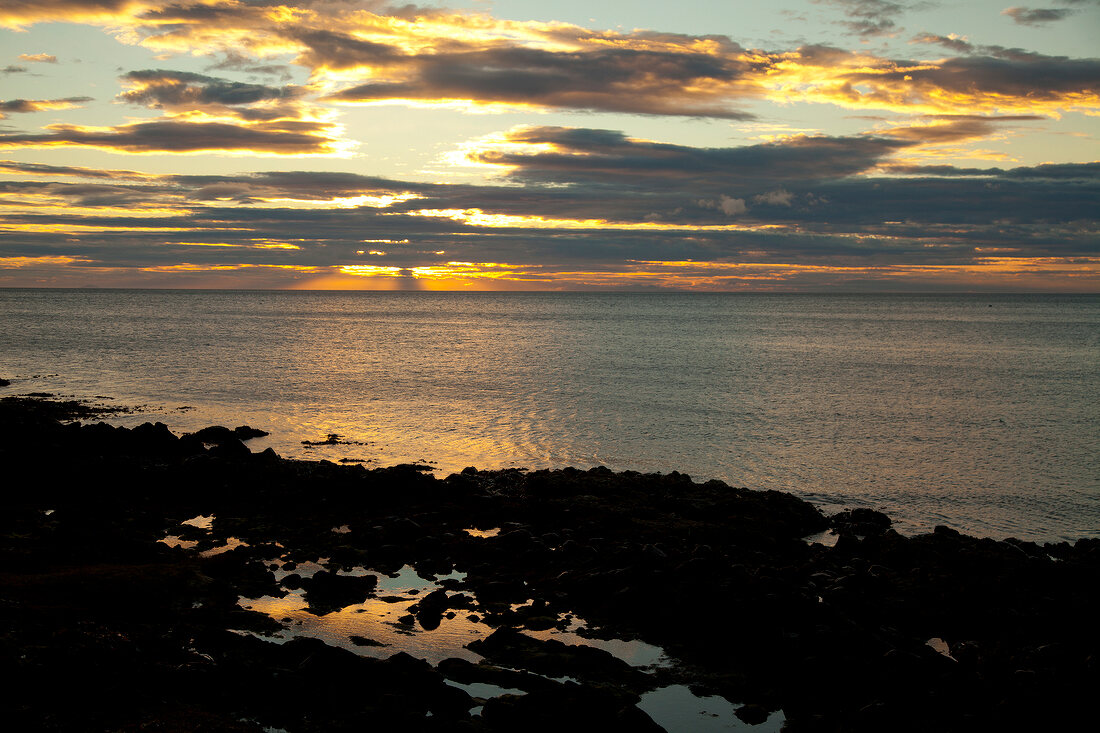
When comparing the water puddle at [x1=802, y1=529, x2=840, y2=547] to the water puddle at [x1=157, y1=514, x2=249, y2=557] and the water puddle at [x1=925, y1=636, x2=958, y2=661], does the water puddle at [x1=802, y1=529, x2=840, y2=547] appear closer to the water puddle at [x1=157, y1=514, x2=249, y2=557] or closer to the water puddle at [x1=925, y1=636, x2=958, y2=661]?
the water puddle at [x1=925, y1=636, x2=958, y2=661]

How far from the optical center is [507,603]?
47.3 ft

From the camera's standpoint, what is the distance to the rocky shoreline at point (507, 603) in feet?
32.8

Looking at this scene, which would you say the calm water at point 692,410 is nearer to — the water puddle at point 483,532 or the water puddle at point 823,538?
the water puddle at point 823,538

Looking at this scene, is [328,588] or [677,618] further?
→ [328,588]

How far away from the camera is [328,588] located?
48.3 ft

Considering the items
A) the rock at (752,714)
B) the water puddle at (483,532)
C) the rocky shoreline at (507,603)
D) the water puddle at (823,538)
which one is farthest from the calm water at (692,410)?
the rock at (752,714)

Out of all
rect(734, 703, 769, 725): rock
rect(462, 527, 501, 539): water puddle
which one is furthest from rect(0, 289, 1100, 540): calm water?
rect(734, 703, 769, 725): rock

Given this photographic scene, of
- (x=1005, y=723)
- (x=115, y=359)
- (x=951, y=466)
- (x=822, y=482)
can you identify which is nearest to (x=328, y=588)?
(x=1005, y=723)

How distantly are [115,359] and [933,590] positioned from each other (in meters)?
66.1

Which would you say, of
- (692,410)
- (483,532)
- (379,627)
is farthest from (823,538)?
(692,410)

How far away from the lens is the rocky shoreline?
10.0m

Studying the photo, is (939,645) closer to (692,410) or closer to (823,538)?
(823,538)

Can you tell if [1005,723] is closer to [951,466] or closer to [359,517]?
[359,517]

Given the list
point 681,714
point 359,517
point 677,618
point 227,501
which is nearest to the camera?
point 681,714
